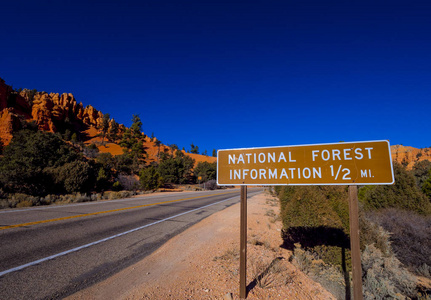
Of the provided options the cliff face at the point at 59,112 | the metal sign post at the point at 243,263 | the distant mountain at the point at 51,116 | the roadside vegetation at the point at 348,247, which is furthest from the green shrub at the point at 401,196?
the cliff face at the point at 59,112

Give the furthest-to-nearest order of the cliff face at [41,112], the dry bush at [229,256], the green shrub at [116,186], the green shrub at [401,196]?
the cliff face at [41,112] → the green shrub at [116,186] → the green shrub at [401,196] → the dry bush at [229,256]

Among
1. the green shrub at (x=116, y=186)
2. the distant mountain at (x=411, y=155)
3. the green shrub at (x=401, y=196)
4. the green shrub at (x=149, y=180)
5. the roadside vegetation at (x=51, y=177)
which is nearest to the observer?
the green shrub at (x=401, y=196)

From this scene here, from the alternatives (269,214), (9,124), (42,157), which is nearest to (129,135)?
(9,124)

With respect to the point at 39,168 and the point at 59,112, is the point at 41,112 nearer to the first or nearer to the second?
the point at 59,112

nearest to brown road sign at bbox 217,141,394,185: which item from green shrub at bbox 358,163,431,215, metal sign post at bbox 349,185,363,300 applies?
metal sign post at bbox 349,185,363,300

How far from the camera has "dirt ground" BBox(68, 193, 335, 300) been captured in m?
3.22

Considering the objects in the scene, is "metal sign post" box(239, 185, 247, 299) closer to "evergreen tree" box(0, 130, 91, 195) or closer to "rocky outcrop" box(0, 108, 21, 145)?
"evergreen tree" box(0, 130, 91, 195)

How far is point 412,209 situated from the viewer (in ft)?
22.8

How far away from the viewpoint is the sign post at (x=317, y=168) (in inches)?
97.0

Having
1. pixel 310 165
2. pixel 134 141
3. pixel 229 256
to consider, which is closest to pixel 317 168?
pixel 310 165

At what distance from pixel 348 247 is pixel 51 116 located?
315ft

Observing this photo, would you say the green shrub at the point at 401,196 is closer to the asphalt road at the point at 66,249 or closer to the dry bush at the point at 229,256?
the dry bush at the point at 229,256

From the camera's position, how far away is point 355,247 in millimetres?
2475

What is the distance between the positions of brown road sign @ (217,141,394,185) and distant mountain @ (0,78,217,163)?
54.3 meters
